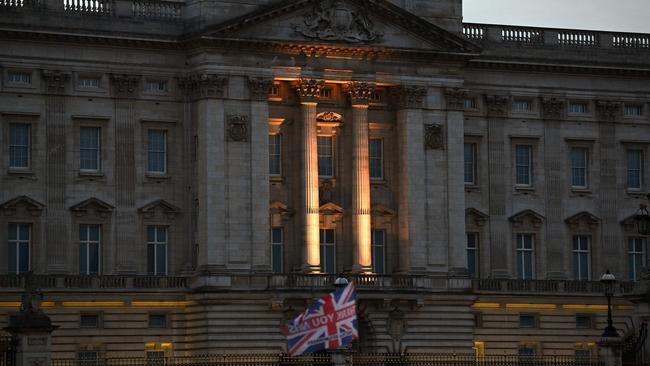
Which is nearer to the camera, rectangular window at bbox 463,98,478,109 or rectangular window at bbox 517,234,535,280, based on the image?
A: rectangular window at bbox 463,98,478,109

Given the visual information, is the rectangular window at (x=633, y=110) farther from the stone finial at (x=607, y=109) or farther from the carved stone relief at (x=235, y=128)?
the carved stone relief at (x=235, y=128)

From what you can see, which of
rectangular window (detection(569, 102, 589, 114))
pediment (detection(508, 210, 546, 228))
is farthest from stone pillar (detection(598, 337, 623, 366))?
rectangular window (detection(569, 102, 589, 114))

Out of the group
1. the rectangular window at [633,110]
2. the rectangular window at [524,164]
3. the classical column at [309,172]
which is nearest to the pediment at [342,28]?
the classical column at [309,172]

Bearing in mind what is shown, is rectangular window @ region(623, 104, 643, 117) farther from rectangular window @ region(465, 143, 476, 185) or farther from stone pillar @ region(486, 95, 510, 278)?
rectangular window @ region(465, 143, 476, 185)

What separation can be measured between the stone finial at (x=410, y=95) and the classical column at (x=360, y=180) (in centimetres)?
184

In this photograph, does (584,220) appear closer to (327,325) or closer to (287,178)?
(287,178)

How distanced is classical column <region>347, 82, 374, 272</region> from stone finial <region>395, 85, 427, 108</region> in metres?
1.84

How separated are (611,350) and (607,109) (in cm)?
3054

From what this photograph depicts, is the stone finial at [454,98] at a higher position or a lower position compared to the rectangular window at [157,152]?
higher

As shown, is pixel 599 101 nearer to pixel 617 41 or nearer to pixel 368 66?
pixel 617 41

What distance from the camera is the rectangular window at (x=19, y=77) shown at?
309 ft

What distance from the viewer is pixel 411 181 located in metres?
100

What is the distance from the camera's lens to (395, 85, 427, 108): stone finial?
100438 millimetres

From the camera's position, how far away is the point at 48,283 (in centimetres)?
9369
